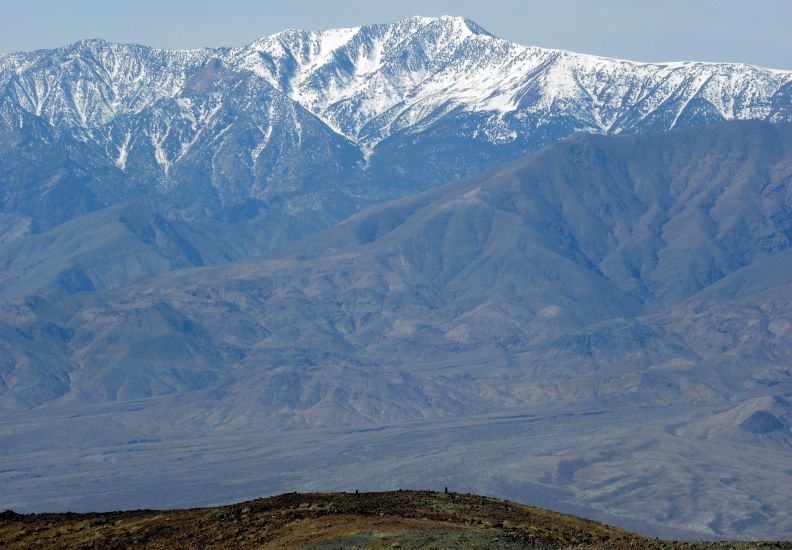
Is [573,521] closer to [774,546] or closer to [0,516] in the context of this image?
[774,546]

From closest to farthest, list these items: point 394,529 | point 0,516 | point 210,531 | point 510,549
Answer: point 510,549, point 394,529, point 210,531, point 0,516

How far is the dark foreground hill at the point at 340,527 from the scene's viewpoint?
4969 cm

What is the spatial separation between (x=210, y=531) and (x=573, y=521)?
1502 centimetres

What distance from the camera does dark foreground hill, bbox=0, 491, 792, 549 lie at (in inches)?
1956

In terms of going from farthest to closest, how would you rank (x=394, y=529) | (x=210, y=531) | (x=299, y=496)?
(x=299, y=496) → (x=210, y=531) → (x=394, y=529)

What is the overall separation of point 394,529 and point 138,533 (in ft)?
35.4

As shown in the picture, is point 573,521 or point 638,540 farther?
point 573,521

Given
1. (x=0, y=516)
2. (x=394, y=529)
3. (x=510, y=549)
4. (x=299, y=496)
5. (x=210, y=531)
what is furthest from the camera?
(x=0, y=516)

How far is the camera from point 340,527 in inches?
2024

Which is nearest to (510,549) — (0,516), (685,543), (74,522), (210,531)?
(685,543)

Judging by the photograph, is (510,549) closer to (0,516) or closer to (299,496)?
(299,496)

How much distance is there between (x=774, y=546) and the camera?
170ft

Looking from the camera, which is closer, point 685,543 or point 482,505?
point 685,543

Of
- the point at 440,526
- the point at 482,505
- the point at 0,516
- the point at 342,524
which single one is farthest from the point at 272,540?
the point at 0,516
